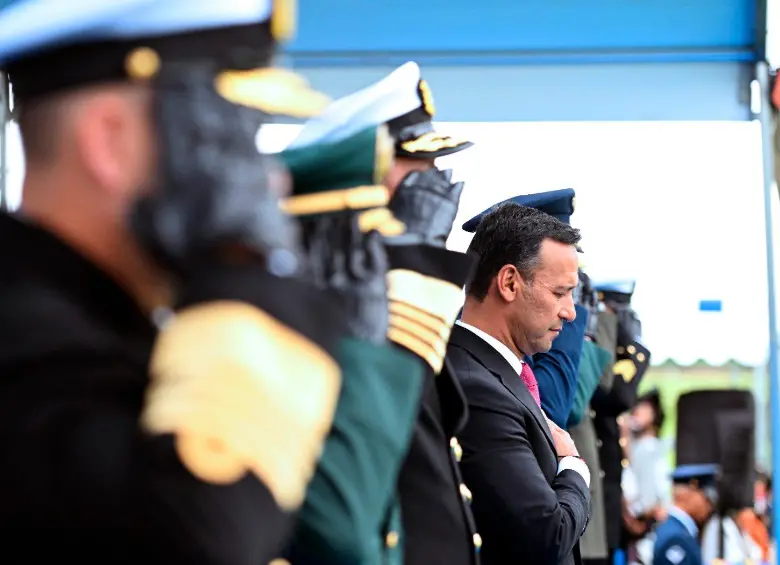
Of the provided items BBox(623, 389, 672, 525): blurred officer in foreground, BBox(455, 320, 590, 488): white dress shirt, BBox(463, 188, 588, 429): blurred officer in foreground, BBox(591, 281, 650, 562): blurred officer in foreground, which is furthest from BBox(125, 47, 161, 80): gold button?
BBox(623, 389, 672, 525): blurred officer in foreground

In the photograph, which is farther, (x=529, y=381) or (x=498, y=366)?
(x=529, y=381)

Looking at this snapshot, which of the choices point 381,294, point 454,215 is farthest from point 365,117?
point 381,294

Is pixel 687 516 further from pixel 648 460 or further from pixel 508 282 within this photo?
pixel 508 282

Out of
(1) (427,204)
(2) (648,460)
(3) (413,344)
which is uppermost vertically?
(1) (427,204)

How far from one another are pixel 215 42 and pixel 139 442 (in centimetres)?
34

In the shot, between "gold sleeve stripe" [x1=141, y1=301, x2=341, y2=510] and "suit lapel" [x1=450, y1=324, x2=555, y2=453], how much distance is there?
1.99m

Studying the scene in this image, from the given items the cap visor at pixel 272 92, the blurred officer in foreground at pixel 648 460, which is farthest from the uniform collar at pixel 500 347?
the blurred officer in foreground at pixel 648 460

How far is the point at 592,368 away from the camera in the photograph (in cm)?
466

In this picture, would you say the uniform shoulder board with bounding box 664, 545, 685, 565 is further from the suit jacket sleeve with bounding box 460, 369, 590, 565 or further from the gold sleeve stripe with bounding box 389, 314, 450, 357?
the gold sleeve stripe with bounding box 389, 314, 450, 357

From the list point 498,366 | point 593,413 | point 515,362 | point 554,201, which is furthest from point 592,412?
point 498,366

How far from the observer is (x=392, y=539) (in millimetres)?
1702

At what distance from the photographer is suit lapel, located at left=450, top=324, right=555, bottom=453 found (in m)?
2.96

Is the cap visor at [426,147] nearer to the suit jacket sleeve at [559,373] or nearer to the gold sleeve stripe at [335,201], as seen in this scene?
the gold sleeve stripe at [335,201]

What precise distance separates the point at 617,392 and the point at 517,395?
11.0 feet
